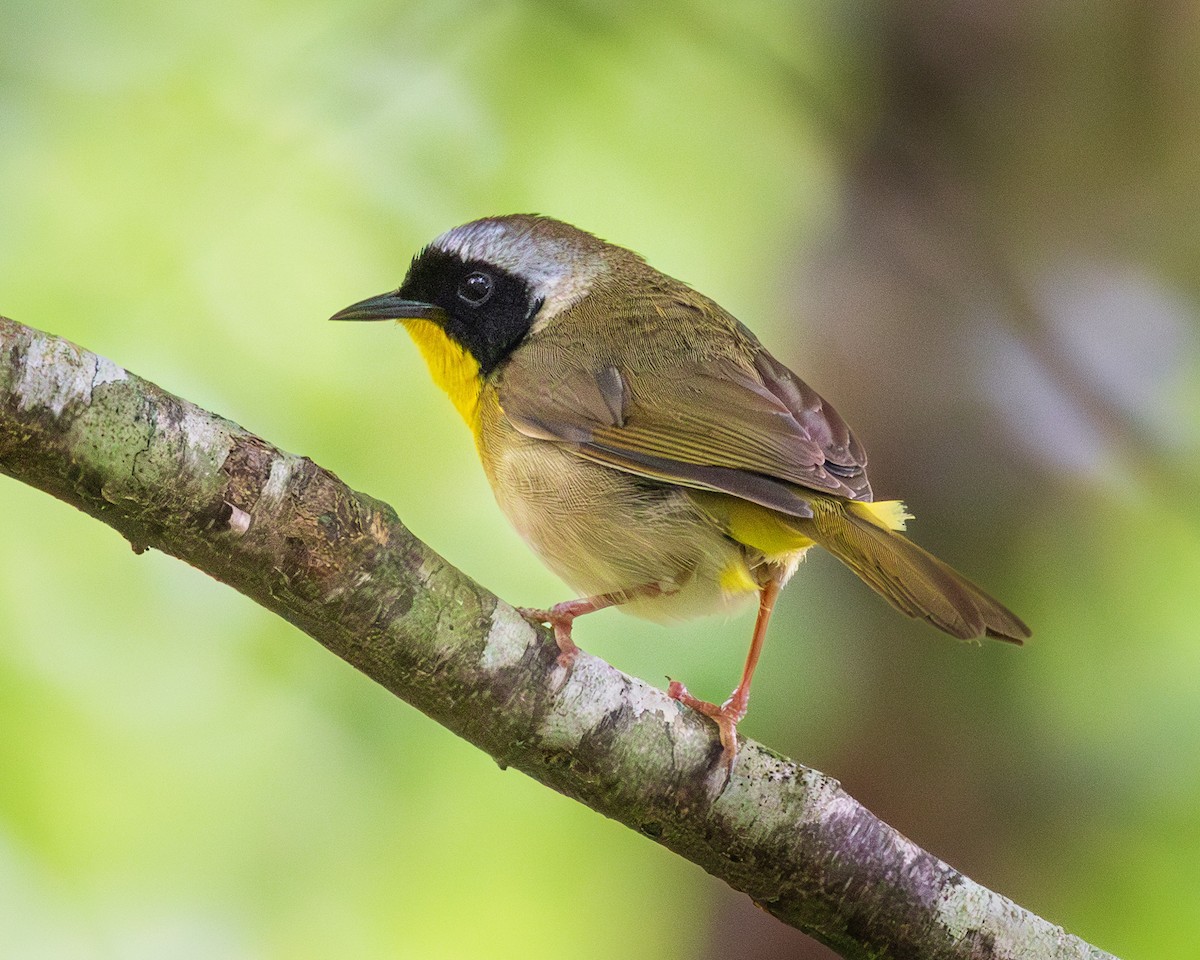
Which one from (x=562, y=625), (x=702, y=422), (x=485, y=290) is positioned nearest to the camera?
(x=562, y=625)

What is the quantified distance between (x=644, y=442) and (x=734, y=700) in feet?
2.65

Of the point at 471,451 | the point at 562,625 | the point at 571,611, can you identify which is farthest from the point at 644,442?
the point at 471,451

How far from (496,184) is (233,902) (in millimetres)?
3175

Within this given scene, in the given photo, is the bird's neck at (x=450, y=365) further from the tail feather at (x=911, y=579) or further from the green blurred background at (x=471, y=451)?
the tail feather at (x=911, y=579)

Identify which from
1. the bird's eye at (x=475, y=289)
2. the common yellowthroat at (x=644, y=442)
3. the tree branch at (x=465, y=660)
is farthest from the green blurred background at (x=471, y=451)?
the tree branch at (x=465, y=660)

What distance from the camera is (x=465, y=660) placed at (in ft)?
8.02

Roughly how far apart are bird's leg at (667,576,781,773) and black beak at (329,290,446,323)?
1.50 meters

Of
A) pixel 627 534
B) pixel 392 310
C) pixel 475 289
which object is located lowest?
pixel 627 534

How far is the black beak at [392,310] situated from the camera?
4.01 m

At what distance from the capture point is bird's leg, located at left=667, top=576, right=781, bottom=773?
2701mm

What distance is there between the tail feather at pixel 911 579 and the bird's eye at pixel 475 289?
1551 millimetres

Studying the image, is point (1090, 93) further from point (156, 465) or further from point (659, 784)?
point (156, 465)

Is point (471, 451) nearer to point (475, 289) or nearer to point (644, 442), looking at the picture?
point (475, 289)

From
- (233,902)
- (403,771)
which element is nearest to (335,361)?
(403,771)
